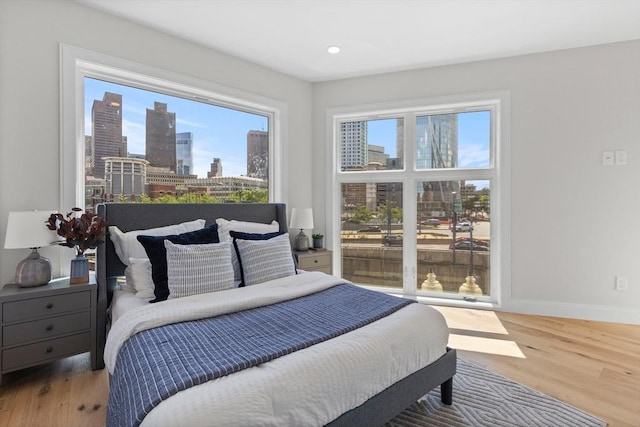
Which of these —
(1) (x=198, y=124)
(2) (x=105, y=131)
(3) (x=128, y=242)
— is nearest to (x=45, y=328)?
(3) (x=128, y=242)

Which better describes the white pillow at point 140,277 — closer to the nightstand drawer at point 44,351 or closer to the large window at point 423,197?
the nightstand drawer at point 44,351

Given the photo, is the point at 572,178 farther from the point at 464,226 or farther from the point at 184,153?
the point at 184,153

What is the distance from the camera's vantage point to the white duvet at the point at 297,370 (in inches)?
44.4

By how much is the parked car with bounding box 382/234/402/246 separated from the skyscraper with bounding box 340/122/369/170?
93cm

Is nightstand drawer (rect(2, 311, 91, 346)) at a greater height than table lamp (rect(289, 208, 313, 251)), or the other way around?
table lamp (rect(289, 208, 313, 251))

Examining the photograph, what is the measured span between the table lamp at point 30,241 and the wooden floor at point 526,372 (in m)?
0.65

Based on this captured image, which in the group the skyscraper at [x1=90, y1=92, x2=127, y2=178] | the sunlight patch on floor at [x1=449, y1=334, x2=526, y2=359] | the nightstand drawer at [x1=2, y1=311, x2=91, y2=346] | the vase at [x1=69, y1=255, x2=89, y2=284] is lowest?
the sunlight patch on floor at [x1=449, y1=334, x2=526, y2=359]

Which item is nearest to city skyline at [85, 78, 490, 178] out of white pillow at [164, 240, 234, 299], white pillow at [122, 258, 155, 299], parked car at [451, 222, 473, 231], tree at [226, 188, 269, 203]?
tree at [226, 188, 269, 203]

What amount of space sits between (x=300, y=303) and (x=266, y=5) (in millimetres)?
2211

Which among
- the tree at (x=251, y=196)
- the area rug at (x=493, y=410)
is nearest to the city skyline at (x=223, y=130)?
the tree at (x=251, y=196)

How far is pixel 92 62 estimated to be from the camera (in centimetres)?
272

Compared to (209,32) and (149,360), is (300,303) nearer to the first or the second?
(149,360)

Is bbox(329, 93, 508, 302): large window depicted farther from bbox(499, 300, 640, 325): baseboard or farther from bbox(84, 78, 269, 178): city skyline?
bbox(84, 78, 269, 178): city skyline

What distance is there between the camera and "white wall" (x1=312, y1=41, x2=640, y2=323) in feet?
10.9
